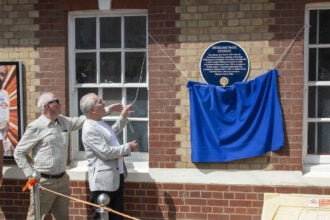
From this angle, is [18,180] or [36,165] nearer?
[36,165]

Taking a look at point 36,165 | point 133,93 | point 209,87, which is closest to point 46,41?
point 133,93

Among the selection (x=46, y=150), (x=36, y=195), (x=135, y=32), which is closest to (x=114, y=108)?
(x=46, y=150)

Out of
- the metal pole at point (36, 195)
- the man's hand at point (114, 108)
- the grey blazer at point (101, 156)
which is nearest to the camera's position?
the metal pole at point (36, 195)

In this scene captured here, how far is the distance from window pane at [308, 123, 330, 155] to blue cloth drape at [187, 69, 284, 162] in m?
0.47

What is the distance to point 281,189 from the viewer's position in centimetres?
561

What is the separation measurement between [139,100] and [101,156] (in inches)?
48.9

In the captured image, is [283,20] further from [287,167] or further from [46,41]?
[46,41]

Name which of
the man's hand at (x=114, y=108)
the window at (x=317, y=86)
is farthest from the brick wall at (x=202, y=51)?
the man's hand at (x=114, y=108)

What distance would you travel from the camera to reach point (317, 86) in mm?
5723

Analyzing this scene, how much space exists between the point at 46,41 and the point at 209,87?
80.8 inches

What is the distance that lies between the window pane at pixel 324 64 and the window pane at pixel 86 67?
268cm

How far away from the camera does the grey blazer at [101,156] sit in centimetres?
501

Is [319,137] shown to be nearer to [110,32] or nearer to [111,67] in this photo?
[111,67]

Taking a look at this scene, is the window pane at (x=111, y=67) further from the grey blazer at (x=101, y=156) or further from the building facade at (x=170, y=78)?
the grey blazer at (x=101, y=156)
